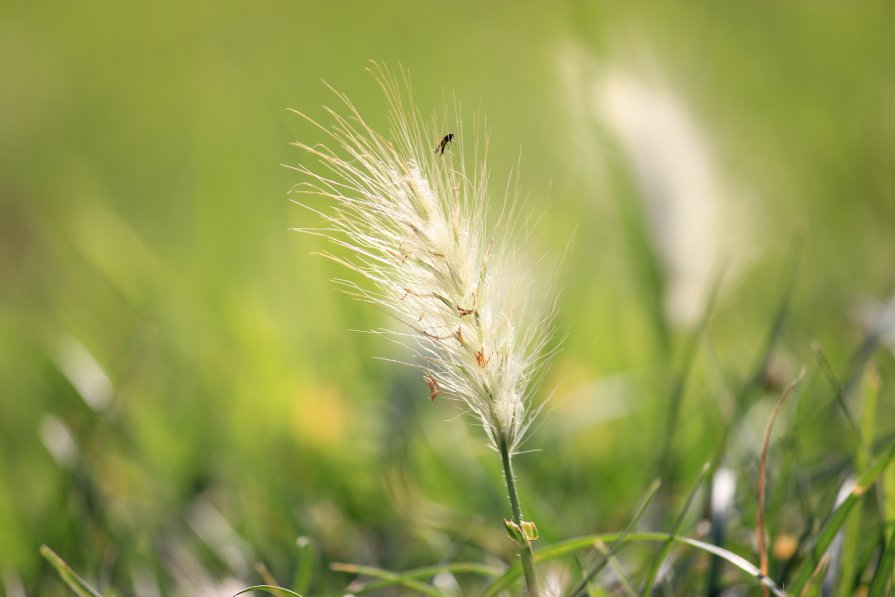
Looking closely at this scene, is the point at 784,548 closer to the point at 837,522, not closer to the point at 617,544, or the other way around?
the point at 837,522

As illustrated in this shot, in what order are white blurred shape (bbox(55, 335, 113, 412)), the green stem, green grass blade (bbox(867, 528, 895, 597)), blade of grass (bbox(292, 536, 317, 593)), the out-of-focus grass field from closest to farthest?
the green stem
green grass blade (bbox(867, 528, 895, 597))
blade of grass (bbox(292, 536, 317, 593))
the out-of-focus grass field
white blurred shape (bbox(55, 335, 113, 412))

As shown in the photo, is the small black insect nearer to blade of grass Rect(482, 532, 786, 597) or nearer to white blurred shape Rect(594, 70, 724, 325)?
blade of grass Rect(482, 532, 786, 597)

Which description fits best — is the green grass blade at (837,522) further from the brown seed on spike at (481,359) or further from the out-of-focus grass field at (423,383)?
the brown seed on spike at (481,359)

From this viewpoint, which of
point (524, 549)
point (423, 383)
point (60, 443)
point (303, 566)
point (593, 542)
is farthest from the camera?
point (423, 383)

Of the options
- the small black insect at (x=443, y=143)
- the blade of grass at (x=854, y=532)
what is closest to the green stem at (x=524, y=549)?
the small black insect at (x=443, y=143)

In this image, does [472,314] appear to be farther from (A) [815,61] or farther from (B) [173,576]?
(A) [815,61]

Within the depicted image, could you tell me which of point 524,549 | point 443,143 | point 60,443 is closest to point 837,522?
point 524,549

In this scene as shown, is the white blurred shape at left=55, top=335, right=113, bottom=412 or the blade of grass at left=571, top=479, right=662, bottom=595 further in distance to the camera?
the white blurred shape at left=55, top=335, right=113, bottom=412

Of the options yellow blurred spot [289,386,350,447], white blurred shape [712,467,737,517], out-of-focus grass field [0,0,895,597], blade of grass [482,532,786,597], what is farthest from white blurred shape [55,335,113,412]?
white blurred shape [712,467,737,517]
